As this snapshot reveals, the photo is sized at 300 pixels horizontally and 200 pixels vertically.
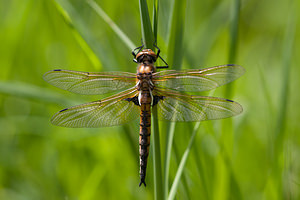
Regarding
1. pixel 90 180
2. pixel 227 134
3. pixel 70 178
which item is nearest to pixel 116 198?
pixel 90 180

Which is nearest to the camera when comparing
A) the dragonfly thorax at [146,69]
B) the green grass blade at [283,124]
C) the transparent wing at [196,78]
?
the transparent wing at [196,78]

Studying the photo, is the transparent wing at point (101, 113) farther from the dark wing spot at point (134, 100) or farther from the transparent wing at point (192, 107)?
the transparent wing at point (192, 107)

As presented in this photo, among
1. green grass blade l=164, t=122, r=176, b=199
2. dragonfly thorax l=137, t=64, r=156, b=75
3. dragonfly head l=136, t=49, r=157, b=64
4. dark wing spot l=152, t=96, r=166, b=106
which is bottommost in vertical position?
green grass blade l=164, t=122, r=176, b=199

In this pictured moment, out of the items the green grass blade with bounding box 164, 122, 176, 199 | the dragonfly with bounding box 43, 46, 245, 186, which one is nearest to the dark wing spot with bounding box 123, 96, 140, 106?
the dragonfly with bounding box 43, 46, 245, 186

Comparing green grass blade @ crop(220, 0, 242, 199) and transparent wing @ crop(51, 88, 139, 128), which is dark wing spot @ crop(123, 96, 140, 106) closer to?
transparent wing @ crop(51, 88, 139, 128)

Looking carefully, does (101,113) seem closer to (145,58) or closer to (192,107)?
(145,58)

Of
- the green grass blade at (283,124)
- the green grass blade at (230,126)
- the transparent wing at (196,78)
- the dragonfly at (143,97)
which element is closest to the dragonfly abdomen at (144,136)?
the dragonfly at (143,97)
